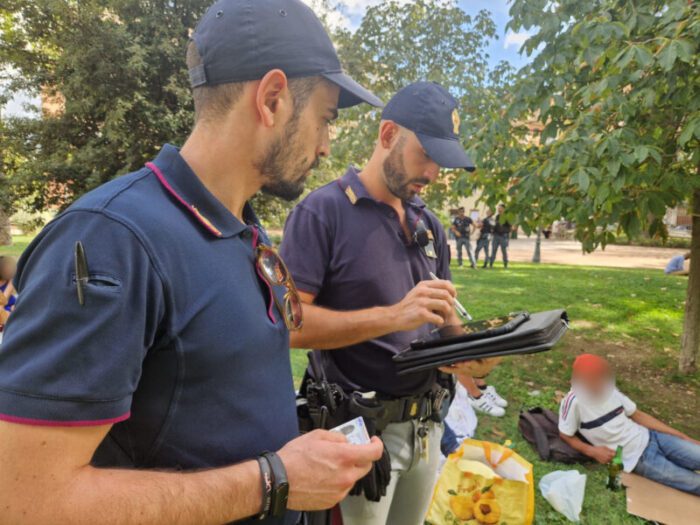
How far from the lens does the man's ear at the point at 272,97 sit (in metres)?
1.01

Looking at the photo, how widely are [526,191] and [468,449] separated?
2.21m

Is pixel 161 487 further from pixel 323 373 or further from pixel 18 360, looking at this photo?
pixel 323 373

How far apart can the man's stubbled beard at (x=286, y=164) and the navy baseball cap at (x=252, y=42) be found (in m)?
0.12

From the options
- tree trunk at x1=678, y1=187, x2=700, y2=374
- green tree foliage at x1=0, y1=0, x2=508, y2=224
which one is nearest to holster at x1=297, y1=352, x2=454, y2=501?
tree trunk at x1=678, y1=187, x2=700, y2=374

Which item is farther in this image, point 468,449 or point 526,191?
point 526,191

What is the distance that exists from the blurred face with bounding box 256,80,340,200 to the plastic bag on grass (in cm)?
325

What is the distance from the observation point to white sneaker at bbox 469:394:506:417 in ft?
14.8

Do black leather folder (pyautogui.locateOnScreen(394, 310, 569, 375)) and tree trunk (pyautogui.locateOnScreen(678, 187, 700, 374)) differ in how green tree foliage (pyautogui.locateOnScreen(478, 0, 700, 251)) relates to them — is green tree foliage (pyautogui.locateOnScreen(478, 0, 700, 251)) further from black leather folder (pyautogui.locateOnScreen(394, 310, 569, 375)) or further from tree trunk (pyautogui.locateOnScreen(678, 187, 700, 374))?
black leather folder (pyautogui.locateOnScreen(394, 310, 569, 375))

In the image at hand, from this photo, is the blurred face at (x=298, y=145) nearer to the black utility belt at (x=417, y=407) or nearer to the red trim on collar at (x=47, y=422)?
the red trim on collar at (x=47, y=422)

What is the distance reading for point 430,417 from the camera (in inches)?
78.8

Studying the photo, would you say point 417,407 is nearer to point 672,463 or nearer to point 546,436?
point 546,436

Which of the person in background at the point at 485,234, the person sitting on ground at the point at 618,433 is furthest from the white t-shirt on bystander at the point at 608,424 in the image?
the person in background at the point at 485,234

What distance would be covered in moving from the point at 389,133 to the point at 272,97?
1093 mm

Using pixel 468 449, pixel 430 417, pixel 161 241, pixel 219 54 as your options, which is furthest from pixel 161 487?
pixel 468 449
